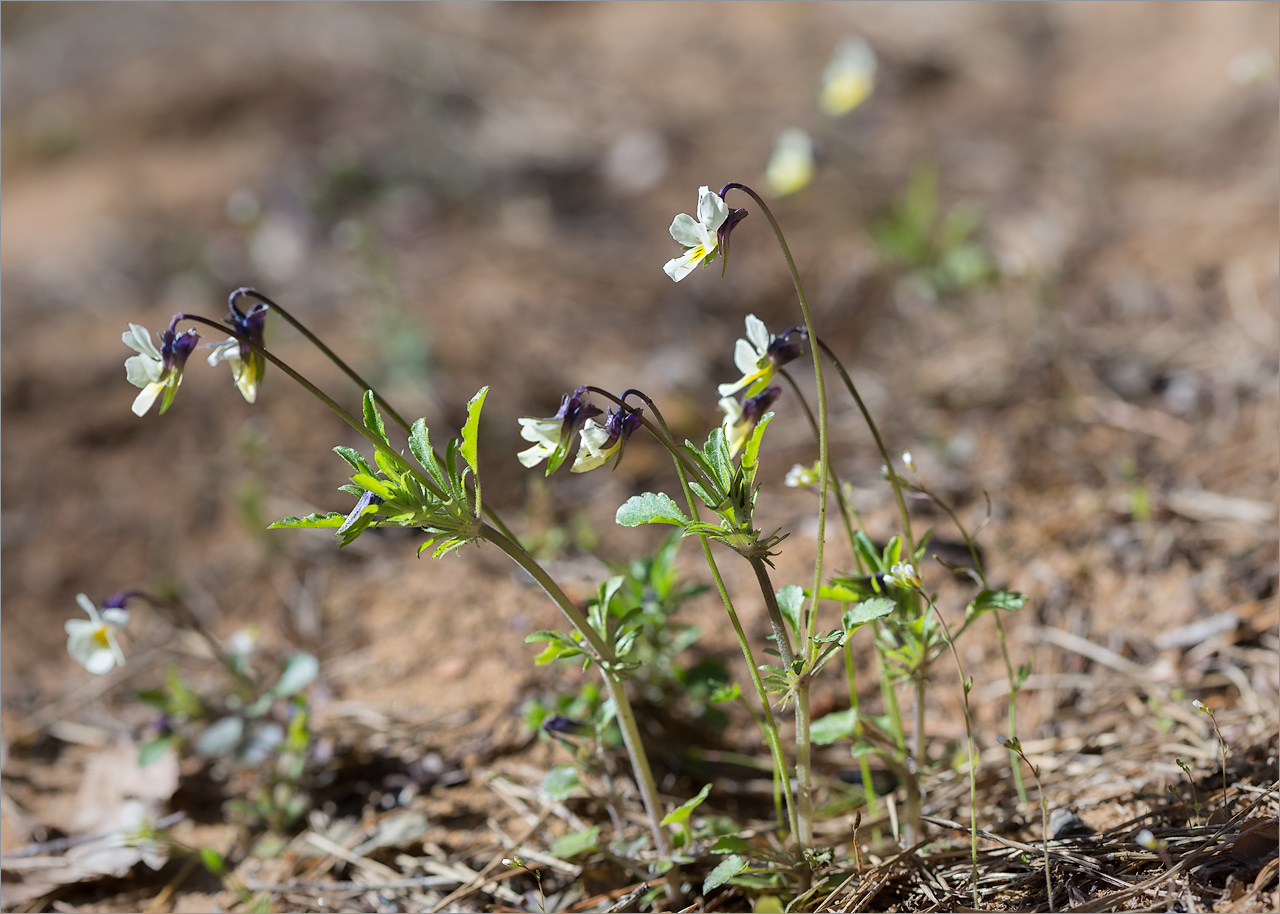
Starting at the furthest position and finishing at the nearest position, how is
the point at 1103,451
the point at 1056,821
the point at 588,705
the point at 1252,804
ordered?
the point at 1103,451 < the point at 588,705 < the point at 1056,821 < the point at 1252,804

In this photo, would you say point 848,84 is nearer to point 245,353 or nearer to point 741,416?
point 741,416

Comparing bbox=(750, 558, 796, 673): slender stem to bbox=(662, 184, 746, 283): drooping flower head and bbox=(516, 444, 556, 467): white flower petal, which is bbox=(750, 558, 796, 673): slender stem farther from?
bbox=(662, 184, 746, 283): drooping flower head

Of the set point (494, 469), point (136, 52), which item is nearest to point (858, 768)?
point (494, 469)

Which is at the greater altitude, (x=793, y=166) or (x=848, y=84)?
(x=848, y=84)

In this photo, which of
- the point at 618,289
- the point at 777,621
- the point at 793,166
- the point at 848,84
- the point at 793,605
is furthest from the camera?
the point at 618,289

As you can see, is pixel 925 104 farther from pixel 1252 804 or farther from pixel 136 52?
pixel 136 52

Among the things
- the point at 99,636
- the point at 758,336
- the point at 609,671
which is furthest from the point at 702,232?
the point at 99,636

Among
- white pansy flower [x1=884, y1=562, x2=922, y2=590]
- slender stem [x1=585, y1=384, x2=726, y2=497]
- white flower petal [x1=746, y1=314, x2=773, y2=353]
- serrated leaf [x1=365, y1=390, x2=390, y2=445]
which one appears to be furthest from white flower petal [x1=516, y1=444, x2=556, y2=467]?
Answer: white pansy flower [x1=884, y1=562, x2=922, y2=590]
